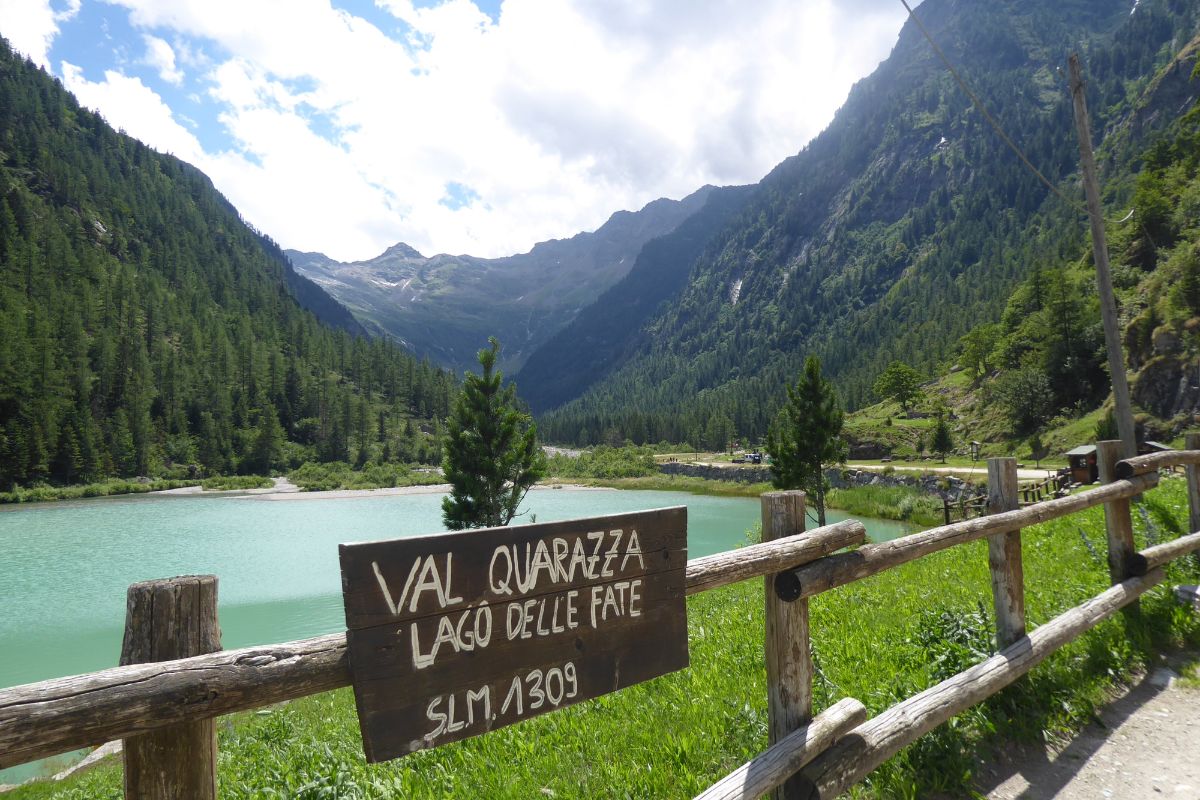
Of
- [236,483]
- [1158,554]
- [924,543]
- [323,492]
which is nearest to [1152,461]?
[1158,554]

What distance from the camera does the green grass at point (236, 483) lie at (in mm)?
92750

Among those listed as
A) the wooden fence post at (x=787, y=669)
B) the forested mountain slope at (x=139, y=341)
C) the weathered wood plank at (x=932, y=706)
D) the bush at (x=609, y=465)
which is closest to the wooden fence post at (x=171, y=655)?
the wooden fence post at (x=787, y=669)

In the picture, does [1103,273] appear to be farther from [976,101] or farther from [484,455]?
[484,455]

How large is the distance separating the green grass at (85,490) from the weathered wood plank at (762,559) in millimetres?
96726

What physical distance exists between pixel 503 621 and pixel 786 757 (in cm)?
184

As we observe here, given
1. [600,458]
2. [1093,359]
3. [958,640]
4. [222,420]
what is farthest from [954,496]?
[222,420]

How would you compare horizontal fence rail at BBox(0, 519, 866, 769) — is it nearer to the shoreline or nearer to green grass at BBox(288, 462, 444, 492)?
the shoreline

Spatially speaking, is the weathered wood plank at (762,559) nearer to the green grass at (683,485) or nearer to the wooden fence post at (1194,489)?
the wooden fence post at (1194,489)

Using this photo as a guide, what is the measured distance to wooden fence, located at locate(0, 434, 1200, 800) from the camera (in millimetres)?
1744

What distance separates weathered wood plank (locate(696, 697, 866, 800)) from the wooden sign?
0.62 metres

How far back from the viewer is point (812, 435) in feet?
112

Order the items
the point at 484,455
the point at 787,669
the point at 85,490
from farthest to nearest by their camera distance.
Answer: the point at 85,490
the point at 484,455
the point at 787,669

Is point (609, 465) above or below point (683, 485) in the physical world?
above

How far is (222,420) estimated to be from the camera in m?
114
